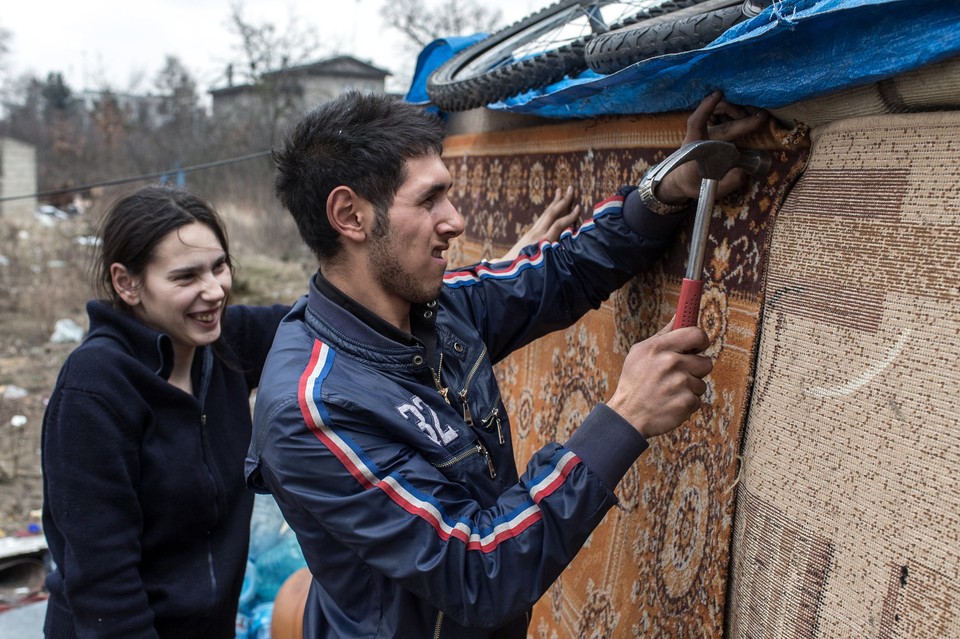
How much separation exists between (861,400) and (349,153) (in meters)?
1.19

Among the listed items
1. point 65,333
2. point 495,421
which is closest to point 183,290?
point 495,421

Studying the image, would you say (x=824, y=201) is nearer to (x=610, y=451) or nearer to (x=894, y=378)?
A: (x=894, y=378)

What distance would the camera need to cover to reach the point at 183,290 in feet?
8.17

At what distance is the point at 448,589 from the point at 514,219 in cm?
185

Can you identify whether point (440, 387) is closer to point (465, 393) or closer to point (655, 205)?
point (465, 393)

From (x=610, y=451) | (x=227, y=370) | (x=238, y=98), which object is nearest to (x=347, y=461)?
(x=610, y=451)

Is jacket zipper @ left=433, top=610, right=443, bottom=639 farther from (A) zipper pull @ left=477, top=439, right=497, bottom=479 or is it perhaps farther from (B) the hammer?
(B) the hammer

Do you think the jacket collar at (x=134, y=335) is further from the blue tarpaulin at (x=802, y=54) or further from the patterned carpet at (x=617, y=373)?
the blue tarpaulin at (x=802, y=54)

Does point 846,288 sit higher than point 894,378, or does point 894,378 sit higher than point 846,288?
point 846,288

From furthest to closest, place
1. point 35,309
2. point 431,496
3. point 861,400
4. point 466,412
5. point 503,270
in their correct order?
point 35,309 < point 503,270 < point 466,412 < point 431,496 < point 861,400

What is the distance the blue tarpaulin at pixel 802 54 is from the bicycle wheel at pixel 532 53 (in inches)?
16.5

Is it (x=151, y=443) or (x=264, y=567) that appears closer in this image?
(x=151, y=443)

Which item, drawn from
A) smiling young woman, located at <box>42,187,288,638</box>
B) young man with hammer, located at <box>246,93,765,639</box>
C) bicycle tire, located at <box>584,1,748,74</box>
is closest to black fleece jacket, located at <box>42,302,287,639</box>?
smiling young woman, located at <box>42,187,288,638</box>

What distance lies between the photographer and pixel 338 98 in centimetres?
195
